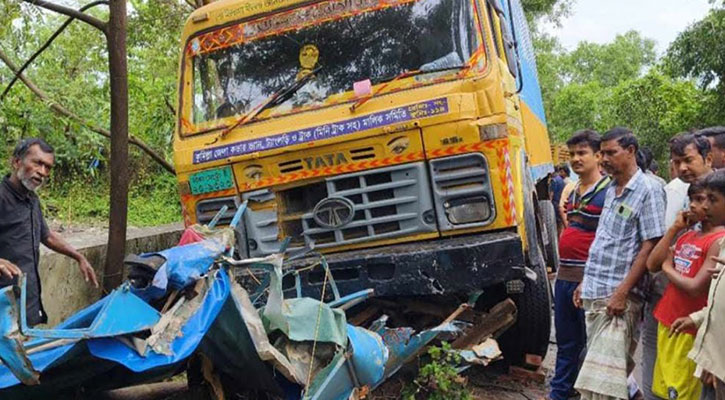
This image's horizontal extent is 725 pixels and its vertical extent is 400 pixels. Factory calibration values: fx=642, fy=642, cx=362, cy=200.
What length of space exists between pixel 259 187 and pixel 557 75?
41056 mm

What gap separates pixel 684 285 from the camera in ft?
9.21

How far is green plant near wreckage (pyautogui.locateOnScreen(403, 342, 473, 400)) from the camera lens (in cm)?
372

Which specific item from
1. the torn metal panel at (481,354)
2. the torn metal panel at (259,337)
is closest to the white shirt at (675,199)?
the torn metal panel at (481,354)

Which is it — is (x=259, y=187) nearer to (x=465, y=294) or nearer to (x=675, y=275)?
(x=465, y=294)

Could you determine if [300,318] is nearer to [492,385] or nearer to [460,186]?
[460,186]

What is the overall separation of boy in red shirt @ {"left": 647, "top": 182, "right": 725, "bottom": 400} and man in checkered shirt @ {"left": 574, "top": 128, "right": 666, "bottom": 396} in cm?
24

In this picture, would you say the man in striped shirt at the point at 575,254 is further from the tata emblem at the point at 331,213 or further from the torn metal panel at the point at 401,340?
the tata emblem at the point at 331,213

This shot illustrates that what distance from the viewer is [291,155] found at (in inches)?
161

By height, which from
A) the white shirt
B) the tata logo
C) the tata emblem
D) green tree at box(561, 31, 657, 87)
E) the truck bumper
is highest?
green tree at box(561, 31, 657, 87)

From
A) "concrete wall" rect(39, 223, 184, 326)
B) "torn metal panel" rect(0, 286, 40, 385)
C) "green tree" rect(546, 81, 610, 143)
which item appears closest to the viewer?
"torn metal panel" rect(0, 286, 40, 385)

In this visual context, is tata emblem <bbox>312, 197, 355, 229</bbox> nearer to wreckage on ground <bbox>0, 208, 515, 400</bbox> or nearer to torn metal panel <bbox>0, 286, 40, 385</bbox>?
wreckage on ground <bbox>0, 208, 515, 400</bbox>

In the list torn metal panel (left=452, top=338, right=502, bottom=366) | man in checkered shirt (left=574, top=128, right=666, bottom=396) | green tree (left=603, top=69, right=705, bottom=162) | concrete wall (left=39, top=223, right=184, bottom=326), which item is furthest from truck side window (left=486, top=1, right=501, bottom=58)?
green tree (left=603, top=69, right=705, bottom=162)

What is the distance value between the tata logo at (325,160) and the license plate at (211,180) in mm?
558

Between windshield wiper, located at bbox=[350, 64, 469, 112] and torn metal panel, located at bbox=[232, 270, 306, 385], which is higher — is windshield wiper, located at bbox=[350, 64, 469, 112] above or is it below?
above
